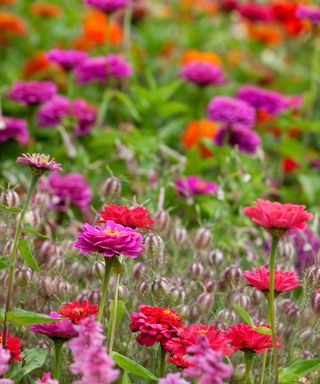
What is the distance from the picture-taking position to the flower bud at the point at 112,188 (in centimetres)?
240

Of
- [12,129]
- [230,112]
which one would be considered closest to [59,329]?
[230,112]

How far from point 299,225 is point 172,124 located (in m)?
2.49

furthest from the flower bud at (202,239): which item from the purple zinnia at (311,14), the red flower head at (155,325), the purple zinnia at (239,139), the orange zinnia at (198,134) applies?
the purple zinnia at (311,14)

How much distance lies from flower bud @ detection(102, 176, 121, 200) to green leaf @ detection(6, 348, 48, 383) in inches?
26.6

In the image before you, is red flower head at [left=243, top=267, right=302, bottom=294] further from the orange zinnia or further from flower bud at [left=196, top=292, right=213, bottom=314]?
the orange zinnia

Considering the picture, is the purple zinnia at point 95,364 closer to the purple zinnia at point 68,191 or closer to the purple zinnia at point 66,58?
the purple zinnia at point 68,191

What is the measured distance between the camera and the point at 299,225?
1.67 meters

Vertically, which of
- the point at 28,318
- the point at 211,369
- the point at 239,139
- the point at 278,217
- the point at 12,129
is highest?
the point at 278,217

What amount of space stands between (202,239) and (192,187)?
29.6 inches

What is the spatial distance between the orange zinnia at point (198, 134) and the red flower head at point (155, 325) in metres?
2.21

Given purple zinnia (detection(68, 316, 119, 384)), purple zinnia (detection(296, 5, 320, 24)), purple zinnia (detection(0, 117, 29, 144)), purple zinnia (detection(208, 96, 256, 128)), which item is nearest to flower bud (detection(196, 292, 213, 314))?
purple zinnia (detection(68, 316, 119, 384))

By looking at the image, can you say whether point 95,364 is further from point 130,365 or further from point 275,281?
point 275,281

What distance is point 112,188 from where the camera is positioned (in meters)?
2.40

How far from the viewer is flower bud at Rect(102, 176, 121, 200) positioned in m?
2.40
